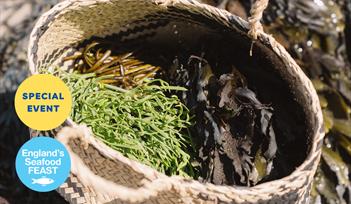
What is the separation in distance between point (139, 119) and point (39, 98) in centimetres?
26

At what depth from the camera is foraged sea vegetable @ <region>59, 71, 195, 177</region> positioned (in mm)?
1657

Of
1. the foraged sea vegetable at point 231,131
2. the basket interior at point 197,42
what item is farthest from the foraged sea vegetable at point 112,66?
the foraged sea vegetable at point 231,131

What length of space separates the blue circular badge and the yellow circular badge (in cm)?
4

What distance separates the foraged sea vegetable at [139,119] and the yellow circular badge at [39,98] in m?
0.12

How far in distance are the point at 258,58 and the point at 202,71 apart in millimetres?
141

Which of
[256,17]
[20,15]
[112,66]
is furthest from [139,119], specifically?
[20,15]

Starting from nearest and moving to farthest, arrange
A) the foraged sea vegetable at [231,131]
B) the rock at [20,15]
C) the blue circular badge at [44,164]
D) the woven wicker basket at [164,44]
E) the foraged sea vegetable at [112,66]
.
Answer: the woven wicker basket at [164,44] → the blue circular badge at [44,164] → the foraged sea vegetable at [231,131] → the foraged sea vegetable at [112,66] → the rock at [20,15]

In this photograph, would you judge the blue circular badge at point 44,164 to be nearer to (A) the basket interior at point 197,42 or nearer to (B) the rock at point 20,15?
(A) the basket interior at point 197,42

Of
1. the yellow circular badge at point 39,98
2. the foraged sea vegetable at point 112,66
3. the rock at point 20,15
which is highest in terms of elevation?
the yellow circular badge at point 39,98

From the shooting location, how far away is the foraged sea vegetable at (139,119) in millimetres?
1657

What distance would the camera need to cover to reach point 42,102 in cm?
154

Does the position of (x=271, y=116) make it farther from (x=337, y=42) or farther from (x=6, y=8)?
(x=6, y=8)

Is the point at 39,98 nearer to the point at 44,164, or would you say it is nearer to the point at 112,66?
the point at 44,164

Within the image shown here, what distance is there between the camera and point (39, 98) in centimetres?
155
